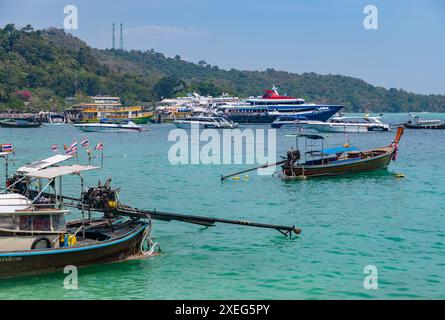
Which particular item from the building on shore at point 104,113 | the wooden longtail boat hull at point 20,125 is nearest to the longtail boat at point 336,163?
the wooden longtail boat hull at point 20,125

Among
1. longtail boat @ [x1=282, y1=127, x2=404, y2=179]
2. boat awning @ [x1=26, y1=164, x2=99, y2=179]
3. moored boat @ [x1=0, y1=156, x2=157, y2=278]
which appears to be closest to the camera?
moored boat @ [x1=0, y1=156, x2=157, y2=278]

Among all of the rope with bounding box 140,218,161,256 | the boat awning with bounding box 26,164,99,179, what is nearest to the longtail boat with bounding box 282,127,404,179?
the rope with bounding box 140,218,161,256

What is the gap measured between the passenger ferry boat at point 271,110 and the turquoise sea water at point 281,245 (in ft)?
323

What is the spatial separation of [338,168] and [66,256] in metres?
30.9

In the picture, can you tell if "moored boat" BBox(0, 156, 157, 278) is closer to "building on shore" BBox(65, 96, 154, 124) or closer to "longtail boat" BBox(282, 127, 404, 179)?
"longtail boat" BBox(282, 127, 404, 179)

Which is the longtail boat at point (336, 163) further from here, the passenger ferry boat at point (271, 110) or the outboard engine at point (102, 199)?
the passenger ferry boat at point (271, 110)

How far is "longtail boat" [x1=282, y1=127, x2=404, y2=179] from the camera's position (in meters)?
47.4

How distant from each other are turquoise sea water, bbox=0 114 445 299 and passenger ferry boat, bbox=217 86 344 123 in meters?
98.4

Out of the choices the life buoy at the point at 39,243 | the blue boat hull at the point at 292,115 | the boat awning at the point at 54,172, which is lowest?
the life buoy at the point at 39,243

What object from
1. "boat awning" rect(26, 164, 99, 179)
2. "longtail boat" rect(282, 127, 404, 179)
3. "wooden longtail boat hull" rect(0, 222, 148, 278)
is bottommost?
"wooden longtail boat hull" rect(0, 222, 148, 278)

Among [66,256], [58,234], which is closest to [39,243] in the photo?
[58,234]

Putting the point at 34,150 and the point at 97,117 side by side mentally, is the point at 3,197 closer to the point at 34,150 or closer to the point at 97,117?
the point at 34,150

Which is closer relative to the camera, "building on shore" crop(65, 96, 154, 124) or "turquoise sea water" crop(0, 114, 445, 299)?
"turquoise sea water" crop(0, 114, 445, 299)

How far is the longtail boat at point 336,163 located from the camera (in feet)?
155
